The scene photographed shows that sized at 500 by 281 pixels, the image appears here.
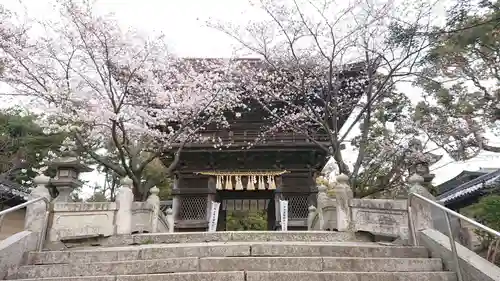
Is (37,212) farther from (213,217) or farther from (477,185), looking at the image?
(477,185)

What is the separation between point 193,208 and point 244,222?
44.2ft

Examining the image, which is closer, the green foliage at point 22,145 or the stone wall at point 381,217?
the stone wall at point 381,217

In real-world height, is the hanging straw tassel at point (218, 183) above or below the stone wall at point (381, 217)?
above

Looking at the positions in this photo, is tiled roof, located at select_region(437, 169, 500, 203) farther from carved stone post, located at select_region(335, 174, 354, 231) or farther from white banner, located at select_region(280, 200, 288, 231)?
carved stone post, located at select_region(335, 174, 354, 231)

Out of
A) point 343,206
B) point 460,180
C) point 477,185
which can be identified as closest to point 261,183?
point 343,206

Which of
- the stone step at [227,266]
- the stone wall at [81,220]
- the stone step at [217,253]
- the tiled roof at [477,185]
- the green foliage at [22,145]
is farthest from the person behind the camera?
the green foliage at [22,145]

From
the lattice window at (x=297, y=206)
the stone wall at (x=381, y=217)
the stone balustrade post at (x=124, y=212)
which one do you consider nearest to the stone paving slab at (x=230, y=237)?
the stone balustrade post at (x=124, y=212)

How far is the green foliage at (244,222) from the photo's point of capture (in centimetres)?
2770

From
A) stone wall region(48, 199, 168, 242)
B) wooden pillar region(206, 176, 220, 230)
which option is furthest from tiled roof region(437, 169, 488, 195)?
stone wall region(48, 199, 168, 242)

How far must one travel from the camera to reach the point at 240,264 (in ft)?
15.8

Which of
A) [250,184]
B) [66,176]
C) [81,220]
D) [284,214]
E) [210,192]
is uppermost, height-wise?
[250,184]

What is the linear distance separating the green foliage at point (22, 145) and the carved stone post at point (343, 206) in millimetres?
12923

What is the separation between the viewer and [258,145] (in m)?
14.7

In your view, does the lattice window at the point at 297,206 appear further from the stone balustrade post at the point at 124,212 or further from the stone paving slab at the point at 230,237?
the stone balustrade post at the point at 124,212
